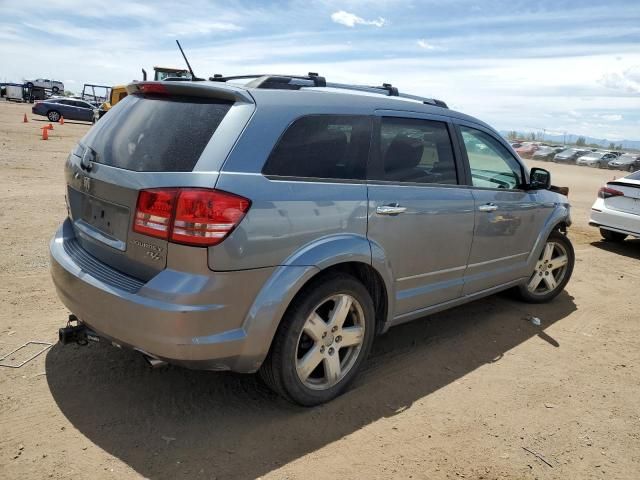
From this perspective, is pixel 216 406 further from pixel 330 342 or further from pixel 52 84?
pixel 52 84

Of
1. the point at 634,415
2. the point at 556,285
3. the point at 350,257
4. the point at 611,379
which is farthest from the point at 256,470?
the point at 556,285

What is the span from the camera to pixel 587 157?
42688 millimetres

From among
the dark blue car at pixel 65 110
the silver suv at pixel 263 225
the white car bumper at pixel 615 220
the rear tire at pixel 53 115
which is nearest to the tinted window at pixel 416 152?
the silver suv at pixel 263 225

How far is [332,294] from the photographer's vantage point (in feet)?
9.93

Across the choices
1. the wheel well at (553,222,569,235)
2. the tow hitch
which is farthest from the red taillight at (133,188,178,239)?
the wheel well at (553,222,569,235)

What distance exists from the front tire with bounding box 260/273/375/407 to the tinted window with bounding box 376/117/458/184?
2.66 ft

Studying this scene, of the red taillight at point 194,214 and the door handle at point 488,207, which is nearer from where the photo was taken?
the red taillight at point 194,214

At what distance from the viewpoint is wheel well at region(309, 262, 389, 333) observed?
10.6ft

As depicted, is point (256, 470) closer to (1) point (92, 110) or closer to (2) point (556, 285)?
(2) point (556, 285)

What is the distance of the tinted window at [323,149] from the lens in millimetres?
2820

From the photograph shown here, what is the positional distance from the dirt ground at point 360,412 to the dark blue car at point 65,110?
104 ft

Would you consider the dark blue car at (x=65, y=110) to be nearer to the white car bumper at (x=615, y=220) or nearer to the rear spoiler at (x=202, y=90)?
the white car bumper at (x=615, y=220)

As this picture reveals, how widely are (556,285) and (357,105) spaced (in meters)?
3.41

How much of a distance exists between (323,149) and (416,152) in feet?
2.90
